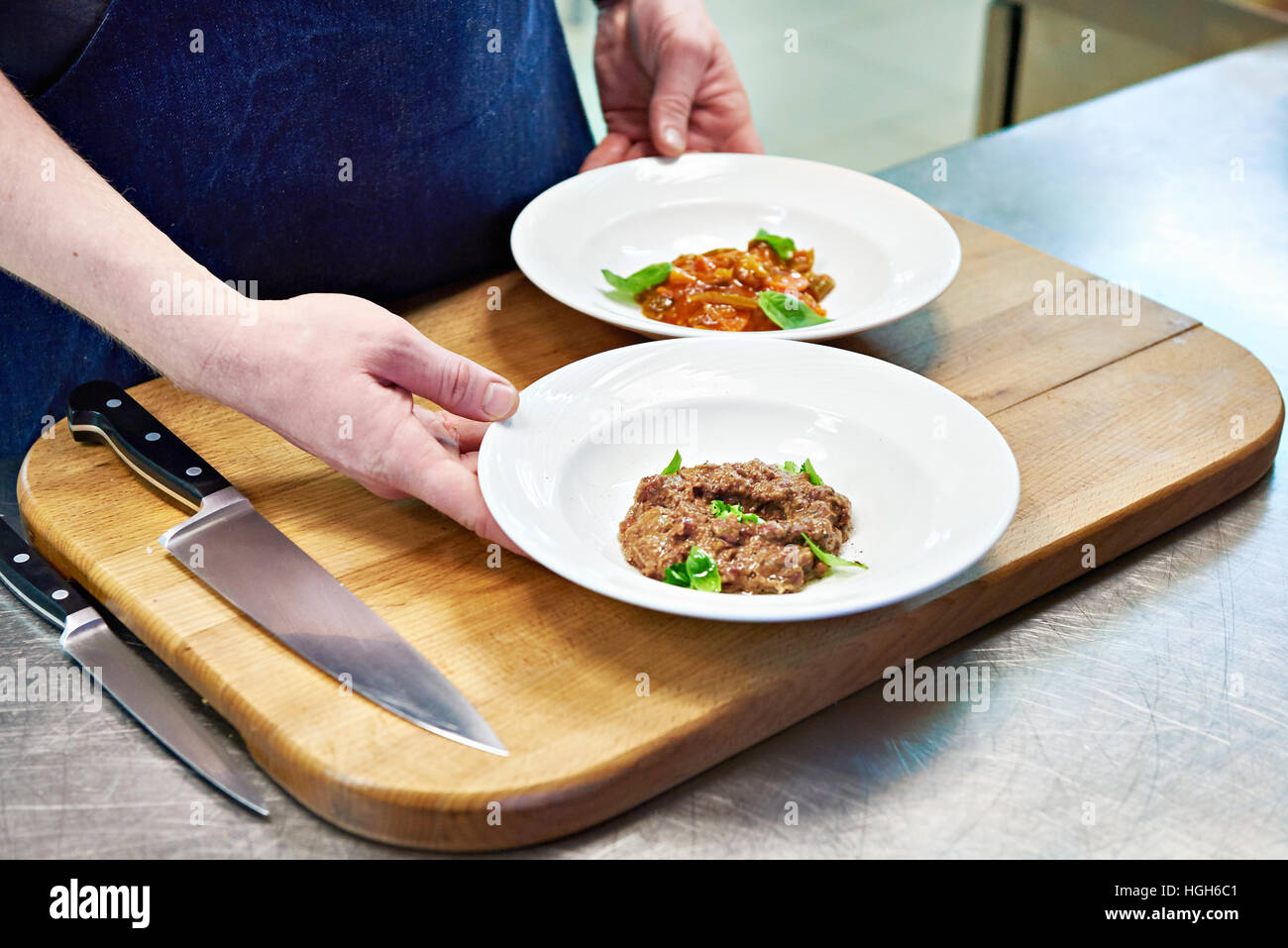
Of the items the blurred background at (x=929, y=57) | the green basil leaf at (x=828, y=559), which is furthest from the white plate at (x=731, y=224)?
the blurred background at (x=929, y=57)

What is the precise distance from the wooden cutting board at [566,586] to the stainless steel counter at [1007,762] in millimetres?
27

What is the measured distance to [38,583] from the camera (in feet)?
3.25

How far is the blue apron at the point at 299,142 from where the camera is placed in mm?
1146

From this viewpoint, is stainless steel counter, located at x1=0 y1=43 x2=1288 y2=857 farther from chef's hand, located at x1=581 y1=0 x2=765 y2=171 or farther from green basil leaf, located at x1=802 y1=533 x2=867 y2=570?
chef's hand, located at x1=581 y1=0 x2=765 y2=171

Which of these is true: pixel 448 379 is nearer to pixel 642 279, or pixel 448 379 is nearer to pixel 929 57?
pixel 642 279

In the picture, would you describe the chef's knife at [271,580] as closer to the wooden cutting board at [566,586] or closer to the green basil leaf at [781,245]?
the wooden cutting board at [566,586]

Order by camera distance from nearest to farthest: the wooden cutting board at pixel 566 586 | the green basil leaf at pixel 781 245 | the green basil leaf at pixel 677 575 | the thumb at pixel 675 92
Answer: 1. the wooden cutting board at pixel 566 586
2. the green basil leaf at pixel 677 575
3. the green basil leaf at pixel 781 245
4. the thumb at pixel 675 92

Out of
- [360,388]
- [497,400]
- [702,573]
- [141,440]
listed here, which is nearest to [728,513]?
[702,573]

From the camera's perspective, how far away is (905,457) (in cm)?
106

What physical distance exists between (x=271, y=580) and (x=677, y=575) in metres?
0.33

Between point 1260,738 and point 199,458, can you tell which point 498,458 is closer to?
point 199,458

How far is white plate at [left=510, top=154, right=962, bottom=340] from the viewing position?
4.46ft

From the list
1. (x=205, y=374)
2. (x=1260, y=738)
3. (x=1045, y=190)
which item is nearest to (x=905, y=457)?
(x=1260, y=738)

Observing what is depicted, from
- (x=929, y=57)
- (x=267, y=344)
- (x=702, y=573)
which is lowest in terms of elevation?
(x=929, y=57)
